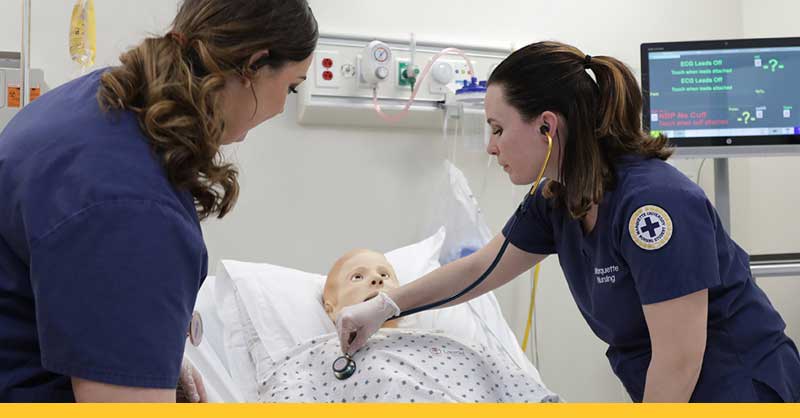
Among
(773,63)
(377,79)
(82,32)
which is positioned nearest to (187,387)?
(82,32)

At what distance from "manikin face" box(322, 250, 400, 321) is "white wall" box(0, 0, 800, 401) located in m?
0.43

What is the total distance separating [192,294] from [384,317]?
970 mm

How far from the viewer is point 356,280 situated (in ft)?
7.19

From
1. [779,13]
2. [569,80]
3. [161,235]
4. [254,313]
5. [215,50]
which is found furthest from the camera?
[779,13]

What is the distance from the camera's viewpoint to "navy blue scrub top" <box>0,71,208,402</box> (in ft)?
2.60

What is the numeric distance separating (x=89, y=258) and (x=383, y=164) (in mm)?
1965

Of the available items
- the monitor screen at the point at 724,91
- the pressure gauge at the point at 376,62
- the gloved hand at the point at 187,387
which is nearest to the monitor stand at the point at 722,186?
the monitor screen at the point at 724,91

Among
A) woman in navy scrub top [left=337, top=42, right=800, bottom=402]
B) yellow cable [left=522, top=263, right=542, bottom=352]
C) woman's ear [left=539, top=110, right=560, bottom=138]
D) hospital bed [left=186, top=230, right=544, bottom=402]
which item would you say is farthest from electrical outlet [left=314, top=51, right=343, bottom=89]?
woman's ear [left=539, top=110, right=560, bottom=138]

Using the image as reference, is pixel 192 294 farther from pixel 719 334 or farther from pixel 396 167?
pixel 396 167

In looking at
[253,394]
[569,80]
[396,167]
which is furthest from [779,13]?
[253,394]

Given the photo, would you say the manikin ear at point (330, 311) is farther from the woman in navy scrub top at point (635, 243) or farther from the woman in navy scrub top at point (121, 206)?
the woman in navy scrub top at point (121, 206)

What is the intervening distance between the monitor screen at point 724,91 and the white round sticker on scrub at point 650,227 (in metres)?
1.23

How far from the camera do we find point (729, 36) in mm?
3154

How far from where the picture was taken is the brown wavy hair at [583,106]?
5.00 feet
